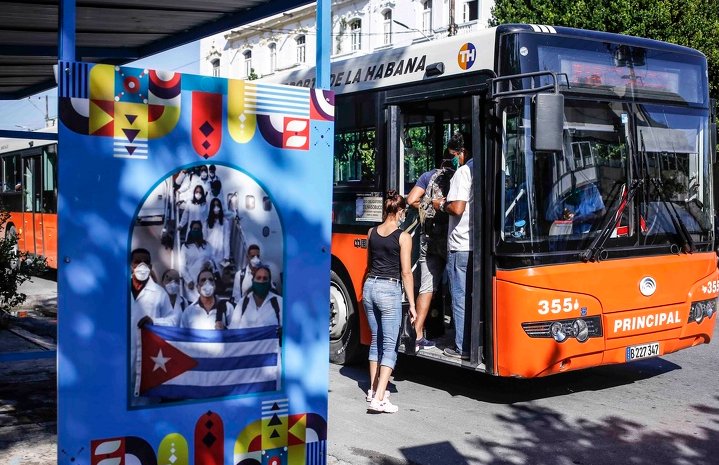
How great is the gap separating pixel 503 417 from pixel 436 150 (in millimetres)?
3022

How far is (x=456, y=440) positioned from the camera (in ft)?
21.5

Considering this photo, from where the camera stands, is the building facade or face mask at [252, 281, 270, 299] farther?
the building facade

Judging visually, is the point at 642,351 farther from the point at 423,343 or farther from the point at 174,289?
the point at 174,289

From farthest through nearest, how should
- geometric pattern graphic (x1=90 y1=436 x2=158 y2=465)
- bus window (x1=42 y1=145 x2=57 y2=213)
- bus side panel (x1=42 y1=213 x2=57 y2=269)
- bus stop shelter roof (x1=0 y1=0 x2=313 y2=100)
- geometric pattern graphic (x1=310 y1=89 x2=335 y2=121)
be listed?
bus window (x1=42 y1=145 x2=57 y2=213) < bus side panel (x1=42 y1=213 x2=57 y2=269) < bus stop shelter roof (x1=0 y1=0 x2=313 y2=100) < geometric pattern graphic (x1=310 y1=89 x2=335 y2=121) < geometric pattern graphic (x1=90 y1=436 x2=158 y2=465)

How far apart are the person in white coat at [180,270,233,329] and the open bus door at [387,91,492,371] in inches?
158

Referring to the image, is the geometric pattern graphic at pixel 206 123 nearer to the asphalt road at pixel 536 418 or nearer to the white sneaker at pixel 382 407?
the asphalt road at pixel 536 418

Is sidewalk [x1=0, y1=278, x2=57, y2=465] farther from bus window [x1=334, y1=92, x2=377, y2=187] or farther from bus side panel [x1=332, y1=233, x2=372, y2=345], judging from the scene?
bus window [x1=334, y1=92, x2=377, y2=187]

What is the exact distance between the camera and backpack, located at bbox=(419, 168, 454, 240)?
831 centimetres

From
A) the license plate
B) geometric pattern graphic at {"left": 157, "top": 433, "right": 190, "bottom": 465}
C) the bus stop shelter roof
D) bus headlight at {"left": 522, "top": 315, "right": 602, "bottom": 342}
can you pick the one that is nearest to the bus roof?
the bus stop shelter roof

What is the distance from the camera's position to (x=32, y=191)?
19.9 m

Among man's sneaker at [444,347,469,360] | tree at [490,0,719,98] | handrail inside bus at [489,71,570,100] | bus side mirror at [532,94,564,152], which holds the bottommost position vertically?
man's sneaker at [444,347,469,360]

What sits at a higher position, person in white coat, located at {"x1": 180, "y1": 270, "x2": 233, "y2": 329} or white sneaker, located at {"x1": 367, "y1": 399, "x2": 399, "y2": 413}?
person in white coat, located at {"x1": 180, "y1": 270, "x2": 233, "y2": 329}

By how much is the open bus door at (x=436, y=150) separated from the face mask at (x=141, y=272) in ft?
14.1

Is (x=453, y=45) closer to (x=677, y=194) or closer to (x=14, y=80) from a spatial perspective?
(x=677, y=194)
